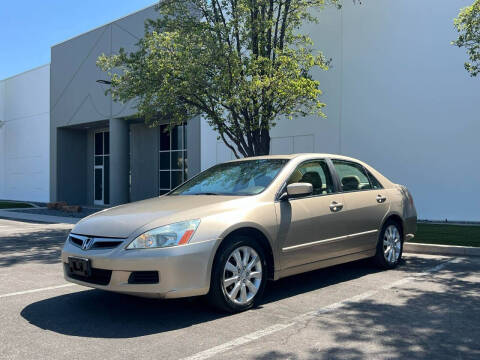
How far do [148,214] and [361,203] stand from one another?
116 inches

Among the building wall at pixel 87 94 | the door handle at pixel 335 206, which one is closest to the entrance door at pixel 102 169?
the building wall at pixel 87 94

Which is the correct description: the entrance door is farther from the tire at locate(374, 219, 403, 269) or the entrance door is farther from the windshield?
the tire at locate(374, 219, 403, 269)

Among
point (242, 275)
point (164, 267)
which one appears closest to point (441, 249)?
point (242, 275)

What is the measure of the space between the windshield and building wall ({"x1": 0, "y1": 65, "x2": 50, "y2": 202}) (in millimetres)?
25685

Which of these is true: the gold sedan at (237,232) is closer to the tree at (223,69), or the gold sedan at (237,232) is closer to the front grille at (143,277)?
the front grille at (143,277)

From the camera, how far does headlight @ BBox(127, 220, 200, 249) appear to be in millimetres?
4340

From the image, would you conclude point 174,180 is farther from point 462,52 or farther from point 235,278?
point 235,278

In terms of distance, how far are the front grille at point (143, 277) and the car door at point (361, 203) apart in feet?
8.97

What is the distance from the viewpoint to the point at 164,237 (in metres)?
4.37

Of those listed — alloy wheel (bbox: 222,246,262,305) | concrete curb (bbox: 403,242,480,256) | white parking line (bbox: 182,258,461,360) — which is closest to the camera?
white parking line (bbox: 182,258,461,360)

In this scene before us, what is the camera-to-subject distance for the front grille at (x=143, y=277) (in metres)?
4.28

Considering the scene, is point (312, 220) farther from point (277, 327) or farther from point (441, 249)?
point (441, 249)

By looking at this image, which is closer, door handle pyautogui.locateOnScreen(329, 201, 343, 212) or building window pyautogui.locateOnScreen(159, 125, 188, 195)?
door handle pyautogui.locateOnScreen(329, 201, 343, 212)

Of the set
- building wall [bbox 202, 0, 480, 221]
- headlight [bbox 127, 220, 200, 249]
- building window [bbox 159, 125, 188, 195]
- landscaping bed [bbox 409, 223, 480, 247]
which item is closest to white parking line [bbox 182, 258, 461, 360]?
headlight [bbox 127, 220, 200, 249]
